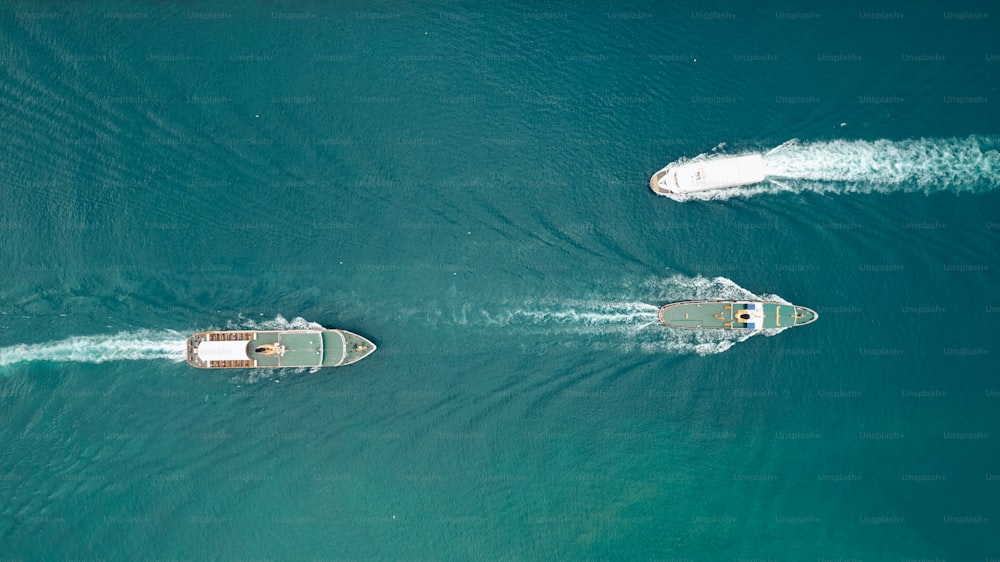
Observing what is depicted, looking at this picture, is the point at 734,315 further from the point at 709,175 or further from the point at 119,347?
the point at 119,347

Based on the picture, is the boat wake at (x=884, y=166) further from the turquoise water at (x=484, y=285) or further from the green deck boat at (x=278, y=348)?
the green deck boat at (x=278, y=348)

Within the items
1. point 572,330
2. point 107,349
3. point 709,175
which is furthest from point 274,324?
point 709,175

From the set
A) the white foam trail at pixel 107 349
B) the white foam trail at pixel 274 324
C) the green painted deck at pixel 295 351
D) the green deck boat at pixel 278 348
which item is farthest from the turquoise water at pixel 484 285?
the green painted deck at pixel 295 351

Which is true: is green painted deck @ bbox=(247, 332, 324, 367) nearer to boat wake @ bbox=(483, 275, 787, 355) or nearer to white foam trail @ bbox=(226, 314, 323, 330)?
white foam trail @ bbox=(226, 314, 323, 330)

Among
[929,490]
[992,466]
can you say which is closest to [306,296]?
[929,490]

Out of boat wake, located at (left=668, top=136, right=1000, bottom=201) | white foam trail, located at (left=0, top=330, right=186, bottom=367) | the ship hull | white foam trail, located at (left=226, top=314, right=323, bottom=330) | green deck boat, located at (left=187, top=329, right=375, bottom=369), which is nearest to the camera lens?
green deck boat, located at (left=187, top=329, right=375, bottom=369)

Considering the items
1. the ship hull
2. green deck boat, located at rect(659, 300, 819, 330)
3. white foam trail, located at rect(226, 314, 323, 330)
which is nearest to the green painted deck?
white foam trail, located at rect(226, 314, 323, 330)
